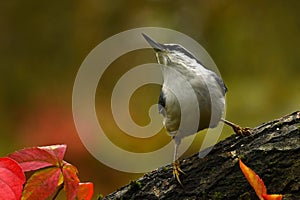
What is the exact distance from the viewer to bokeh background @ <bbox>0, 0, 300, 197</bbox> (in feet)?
9.45

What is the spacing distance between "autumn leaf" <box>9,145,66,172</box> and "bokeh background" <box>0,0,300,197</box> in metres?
1.70

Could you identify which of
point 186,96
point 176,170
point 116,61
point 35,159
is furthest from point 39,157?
point 116,61

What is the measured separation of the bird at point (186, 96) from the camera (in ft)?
4.79

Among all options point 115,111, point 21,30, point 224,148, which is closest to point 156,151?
point 115,111

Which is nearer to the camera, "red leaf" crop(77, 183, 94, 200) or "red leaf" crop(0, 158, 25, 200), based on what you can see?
"red leaf" crop(0, 158, 25, 200)

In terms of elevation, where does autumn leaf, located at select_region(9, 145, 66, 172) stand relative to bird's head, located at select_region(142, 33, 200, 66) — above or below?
below

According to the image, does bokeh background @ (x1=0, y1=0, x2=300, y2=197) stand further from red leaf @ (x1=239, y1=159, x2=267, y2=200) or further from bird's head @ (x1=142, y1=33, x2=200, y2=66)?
red leaf @ (x1=239, y1=159, x2=267, y2=200)

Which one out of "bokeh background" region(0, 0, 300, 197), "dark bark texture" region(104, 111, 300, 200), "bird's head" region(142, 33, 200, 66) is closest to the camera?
"dark bark texture" region(104, 111, 300, 200)

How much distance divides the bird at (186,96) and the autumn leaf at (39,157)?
0.38 m

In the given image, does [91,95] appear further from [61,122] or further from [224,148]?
[224,148]

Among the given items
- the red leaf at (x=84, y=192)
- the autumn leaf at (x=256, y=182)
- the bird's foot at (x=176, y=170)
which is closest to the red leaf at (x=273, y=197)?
the autumn leaf at (x=256, y=182)

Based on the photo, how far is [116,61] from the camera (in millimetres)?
3346

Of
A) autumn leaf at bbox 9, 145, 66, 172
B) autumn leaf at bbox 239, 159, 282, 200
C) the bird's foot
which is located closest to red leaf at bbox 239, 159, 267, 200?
autumn leaf at bbox 239, 159, 282, 200

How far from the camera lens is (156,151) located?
8.97 feet
